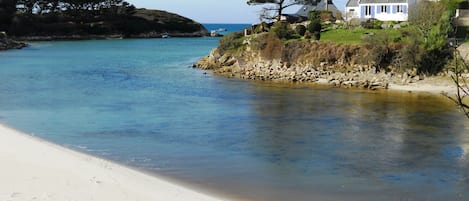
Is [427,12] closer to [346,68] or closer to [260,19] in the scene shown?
[346,68]

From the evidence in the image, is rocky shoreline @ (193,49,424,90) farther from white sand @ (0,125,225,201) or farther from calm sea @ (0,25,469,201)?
white sand @ (0,125,225,201)

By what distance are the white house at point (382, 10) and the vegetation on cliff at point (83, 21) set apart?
78718mm

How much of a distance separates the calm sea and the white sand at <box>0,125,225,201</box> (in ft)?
3.82

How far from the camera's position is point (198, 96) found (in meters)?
34.1

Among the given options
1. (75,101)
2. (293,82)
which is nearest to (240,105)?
(75,101)

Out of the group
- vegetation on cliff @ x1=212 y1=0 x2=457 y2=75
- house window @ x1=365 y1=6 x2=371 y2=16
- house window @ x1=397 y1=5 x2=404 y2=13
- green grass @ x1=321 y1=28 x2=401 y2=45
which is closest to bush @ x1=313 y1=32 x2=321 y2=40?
vegetation on cliff @ x1=212 y1=0 x2=457 y2=75

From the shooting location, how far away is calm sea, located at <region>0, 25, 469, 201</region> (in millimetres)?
15547

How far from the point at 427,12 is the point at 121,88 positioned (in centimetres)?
2069

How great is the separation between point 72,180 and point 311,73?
1168 inches

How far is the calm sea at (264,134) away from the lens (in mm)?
15547

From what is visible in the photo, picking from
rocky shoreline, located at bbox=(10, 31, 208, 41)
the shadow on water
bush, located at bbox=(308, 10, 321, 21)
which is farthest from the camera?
rocky shoreline, located at bbox=(10, 31, 208, 41)

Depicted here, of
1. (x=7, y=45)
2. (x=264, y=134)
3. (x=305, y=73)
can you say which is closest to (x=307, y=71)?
(x=305, y=73)

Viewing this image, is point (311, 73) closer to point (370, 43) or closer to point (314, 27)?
point (370, 43)

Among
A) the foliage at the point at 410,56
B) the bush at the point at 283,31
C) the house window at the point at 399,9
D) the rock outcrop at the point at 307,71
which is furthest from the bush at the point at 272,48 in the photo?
the house window at the point at 399,9
